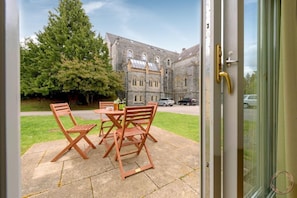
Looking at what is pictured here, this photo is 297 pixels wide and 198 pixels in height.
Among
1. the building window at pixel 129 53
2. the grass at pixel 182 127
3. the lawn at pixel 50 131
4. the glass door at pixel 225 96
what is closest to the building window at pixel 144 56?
the building window at pixel 129 53

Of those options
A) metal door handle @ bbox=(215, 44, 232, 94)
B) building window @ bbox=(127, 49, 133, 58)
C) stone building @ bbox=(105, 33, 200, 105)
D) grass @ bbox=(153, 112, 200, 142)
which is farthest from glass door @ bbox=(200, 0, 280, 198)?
building window @ bbox=(127, 49, 133, 58)

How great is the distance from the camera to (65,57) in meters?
10.3

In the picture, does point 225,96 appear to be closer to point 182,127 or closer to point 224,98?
point 224,98

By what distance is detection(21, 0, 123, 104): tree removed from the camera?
395 inches

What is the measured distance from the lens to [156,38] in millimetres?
12406

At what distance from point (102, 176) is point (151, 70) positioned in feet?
47.1

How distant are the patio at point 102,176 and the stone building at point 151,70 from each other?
1084 cm

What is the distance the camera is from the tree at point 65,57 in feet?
32.9

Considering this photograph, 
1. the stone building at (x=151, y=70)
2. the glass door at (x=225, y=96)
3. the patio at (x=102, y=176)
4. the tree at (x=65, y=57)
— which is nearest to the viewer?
the glass door at (x=225, y=96)

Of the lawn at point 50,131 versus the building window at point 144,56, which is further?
the building window at point 144,56

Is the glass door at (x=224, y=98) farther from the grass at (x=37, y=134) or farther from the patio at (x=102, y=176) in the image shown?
the grass at (x=37, y=134)

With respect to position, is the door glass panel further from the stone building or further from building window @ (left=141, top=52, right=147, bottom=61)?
building window @ (left=141, top=52, right=147, bottom=61)
